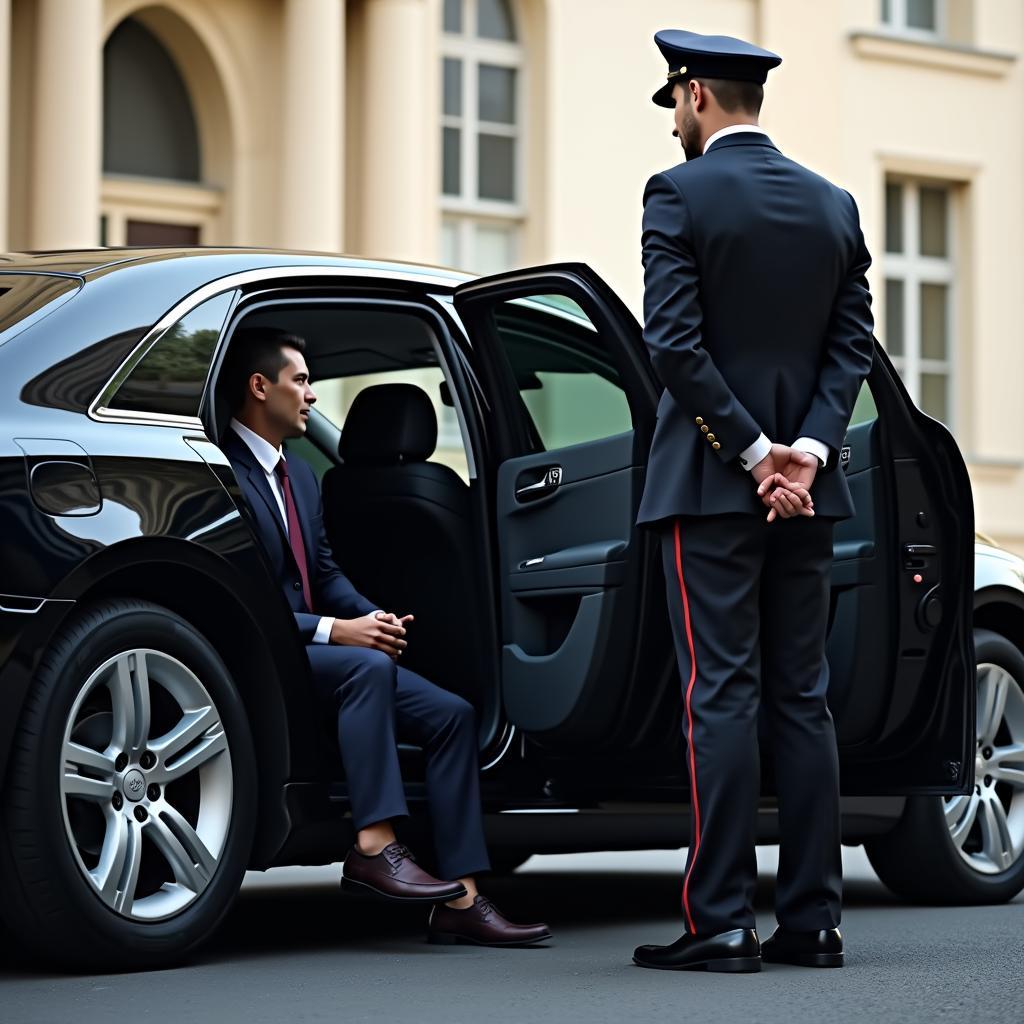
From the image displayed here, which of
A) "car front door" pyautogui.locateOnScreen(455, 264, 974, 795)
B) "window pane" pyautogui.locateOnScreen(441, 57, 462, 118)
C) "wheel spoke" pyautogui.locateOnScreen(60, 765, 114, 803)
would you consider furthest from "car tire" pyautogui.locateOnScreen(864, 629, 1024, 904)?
"window pane" pyautogui.locateOnScreen(441, 57, 462, 118)

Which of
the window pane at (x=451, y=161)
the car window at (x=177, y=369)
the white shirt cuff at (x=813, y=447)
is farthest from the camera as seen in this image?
the window pane at (x=451, y=161)

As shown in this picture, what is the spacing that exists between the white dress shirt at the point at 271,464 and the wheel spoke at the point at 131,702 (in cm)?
69

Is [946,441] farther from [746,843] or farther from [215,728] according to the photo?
[215,728]

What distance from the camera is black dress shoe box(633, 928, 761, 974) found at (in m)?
4.91

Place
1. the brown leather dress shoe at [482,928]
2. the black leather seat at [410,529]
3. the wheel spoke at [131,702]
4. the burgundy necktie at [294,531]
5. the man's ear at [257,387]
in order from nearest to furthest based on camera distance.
Result: the wheel spoke at [131,702] < the brown leather dress shoe at [482,928] < the burgundy necktie at [294,531] < the man's ear at [257,387] < the black leather seat at [410,529]

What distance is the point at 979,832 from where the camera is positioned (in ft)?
22.5

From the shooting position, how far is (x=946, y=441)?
597 cm

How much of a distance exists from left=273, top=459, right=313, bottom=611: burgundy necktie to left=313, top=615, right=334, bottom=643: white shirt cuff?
105mm

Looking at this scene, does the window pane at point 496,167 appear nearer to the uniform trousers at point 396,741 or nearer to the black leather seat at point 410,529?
the black leather seat at point 410,529

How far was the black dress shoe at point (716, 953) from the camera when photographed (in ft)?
16.1

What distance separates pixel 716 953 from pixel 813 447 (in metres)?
1.11

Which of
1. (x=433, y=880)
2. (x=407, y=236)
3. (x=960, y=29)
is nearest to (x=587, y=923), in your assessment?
(x=433, y=880)

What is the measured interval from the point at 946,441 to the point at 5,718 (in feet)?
8.54

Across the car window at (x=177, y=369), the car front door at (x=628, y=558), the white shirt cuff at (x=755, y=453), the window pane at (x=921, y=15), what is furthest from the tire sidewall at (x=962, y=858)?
the window pane at (x=921, y=15)
